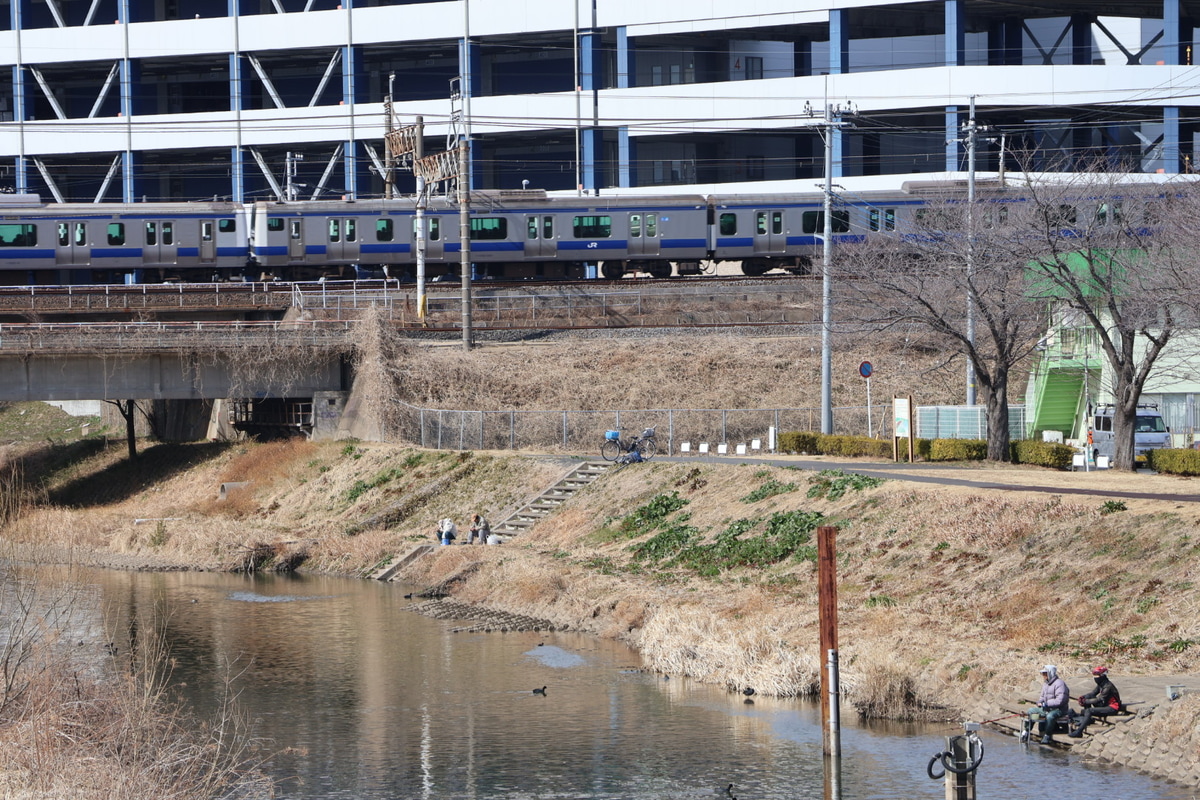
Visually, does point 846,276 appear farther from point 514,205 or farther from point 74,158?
point 74,158

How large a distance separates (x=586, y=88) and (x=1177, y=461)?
160 ft

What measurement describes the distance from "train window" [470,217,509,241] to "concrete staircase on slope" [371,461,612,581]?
22831mm

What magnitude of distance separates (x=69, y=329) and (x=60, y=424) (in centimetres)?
1995

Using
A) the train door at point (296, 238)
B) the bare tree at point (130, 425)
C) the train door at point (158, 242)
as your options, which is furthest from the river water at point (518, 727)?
the train door at point (158, 242)

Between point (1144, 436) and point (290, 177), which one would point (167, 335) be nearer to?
point (290, 177)

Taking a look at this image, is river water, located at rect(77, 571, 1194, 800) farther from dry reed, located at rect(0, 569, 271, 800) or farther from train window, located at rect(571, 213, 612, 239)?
train window, located at rect(571, 213, 612, 239)

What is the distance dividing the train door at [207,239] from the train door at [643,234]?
18526 millimetres

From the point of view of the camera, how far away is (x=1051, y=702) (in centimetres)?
2138

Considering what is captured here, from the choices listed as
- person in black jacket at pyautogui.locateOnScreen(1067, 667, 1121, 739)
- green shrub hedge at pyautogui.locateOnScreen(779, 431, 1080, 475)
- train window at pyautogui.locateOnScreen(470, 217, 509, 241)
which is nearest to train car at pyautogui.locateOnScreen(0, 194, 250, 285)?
train window at pyautogui.locateOnScreen(470, 217, 509, 241)

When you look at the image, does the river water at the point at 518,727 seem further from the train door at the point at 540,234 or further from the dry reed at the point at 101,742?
the train door at the point at 540,234

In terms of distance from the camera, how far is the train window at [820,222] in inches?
2554

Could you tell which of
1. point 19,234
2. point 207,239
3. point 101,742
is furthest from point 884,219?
point 101,742

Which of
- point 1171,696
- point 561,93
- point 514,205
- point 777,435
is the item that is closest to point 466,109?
point 561,93

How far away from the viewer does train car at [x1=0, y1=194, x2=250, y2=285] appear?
65750 millimetres
